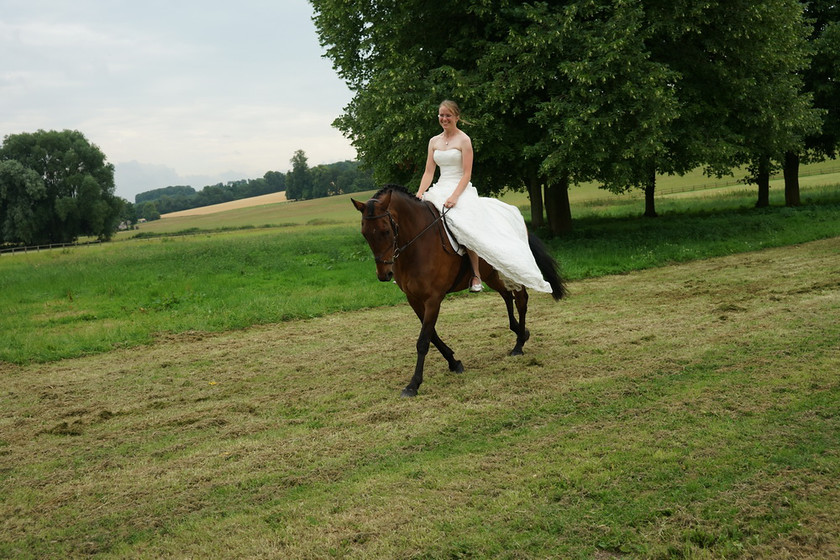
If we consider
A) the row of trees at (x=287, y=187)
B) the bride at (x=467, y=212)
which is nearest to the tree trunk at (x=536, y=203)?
the bride at (x=467, y=212)

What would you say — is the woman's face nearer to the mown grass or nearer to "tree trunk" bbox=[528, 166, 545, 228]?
the mown grass

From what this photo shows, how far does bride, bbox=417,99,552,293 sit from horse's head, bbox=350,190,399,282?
106 centimetres

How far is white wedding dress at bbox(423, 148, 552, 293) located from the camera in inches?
314

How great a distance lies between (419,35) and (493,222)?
47.7 ft

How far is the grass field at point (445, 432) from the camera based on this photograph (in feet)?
13.1

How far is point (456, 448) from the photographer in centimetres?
537

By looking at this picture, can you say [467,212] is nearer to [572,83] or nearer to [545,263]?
[545,263]

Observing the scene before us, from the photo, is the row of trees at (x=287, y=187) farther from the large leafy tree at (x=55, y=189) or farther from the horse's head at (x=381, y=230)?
the horse's head at (x=381, y=230)

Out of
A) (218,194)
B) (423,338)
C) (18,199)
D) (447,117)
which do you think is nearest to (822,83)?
(447,117)

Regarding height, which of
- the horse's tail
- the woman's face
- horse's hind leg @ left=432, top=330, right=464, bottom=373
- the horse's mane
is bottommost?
horse's hind leg @ left=432, top=330, right=464, bottom=373

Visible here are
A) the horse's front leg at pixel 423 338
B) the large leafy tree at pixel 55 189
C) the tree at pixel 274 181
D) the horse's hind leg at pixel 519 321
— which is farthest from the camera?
the tree at pixel 274 181

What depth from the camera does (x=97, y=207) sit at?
61.7 meters

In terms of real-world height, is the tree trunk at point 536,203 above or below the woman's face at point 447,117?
below

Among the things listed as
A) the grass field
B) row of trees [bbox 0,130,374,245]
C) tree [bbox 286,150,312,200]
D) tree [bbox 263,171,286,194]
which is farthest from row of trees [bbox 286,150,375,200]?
the grass field
